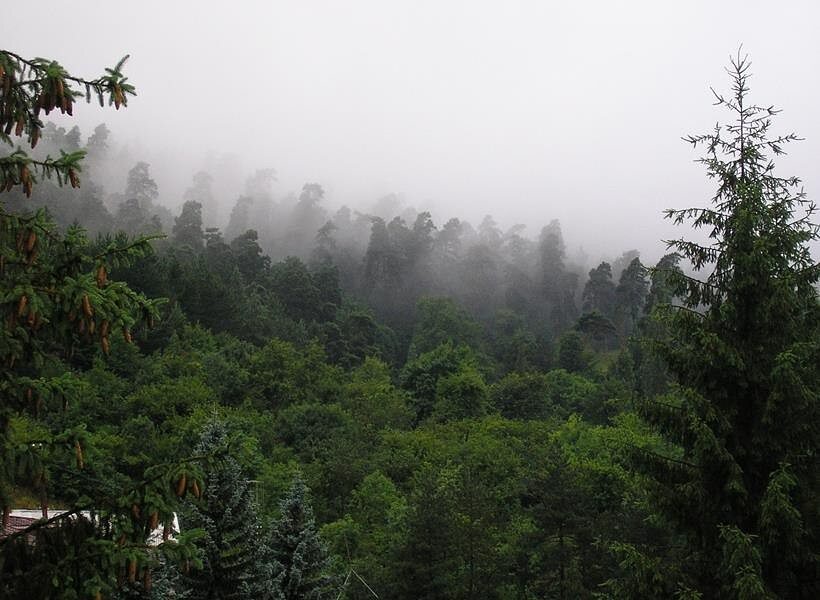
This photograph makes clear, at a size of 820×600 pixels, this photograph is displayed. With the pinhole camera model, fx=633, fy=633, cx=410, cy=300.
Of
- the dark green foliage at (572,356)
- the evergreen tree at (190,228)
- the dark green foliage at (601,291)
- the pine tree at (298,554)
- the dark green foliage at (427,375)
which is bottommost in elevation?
the pine tree at (298,554)

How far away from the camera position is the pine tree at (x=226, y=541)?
12.9 meters

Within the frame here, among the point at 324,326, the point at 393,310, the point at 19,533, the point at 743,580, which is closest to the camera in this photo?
the point at 19,533

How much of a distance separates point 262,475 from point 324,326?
105 feet

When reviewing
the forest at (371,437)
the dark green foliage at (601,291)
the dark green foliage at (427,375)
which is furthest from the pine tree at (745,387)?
the dark green foliage at (601,291)

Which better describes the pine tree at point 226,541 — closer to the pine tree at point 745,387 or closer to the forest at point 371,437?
the forest at point 371,437

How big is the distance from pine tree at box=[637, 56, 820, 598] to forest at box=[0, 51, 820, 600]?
0.04 m

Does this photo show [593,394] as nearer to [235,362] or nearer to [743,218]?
[235,362]

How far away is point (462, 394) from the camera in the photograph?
47.1m

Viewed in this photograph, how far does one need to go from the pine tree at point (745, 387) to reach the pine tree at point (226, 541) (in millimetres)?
8197

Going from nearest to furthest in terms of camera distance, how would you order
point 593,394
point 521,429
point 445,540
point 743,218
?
1. point 743,218
2. point 445,540
3. point 521,429
4. point 593,394

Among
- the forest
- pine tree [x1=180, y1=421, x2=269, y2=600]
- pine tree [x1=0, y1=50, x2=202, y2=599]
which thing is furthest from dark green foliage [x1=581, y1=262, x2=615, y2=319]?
pine tree [x1=0, y1=50, x2=202, y2=599]

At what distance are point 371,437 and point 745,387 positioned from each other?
102 feet

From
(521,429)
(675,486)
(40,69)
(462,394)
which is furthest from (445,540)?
(462,394)

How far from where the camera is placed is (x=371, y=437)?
38688 mm
